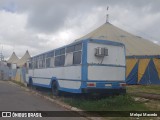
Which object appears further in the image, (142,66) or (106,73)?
(142,66)

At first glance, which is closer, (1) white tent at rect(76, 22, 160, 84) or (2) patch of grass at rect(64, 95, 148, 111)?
(2) patch of grass at rect(64, 95, 148, 111)

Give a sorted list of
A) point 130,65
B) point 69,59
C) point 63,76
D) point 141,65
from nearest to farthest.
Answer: point 69,59, point 63,76, point 141,65, point 130,65

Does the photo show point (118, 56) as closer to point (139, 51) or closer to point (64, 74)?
point (64, 74)

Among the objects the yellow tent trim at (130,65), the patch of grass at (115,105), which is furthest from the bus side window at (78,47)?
the yellow tent trim at (130,65)

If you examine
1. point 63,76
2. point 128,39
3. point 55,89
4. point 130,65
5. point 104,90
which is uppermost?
point 128,39

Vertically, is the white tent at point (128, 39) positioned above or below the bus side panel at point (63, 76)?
above

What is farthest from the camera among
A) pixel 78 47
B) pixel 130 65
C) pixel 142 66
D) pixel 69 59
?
pixel 130 65

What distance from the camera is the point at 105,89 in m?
15.8

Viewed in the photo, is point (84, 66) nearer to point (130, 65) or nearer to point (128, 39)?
point (130, 65)

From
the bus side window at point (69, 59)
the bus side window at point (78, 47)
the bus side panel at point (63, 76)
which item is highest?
the bus side window at point (78, 47)

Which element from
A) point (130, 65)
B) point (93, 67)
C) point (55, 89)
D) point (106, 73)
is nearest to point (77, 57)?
point (93, 67)

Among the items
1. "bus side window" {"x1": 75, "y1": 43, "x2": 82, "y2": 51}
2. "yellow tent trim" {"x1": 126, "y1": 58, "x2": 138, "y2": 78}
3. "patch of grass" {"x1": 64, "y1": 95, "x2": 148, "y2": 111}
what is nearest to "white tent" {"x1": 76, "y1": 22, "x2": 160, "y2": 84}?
"yellow tent trim" {"x1": 126, "y1": 58, "x2": 138, "y2": 78}

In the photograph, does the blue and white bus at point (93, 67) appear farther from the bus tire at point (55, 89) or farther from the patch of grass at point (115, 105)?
the patch of grass at point (115, 105)

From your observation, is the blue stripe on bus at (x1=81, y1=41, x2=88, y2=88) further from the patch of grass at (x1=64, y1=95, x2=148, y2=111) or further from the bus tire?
the bus tire
